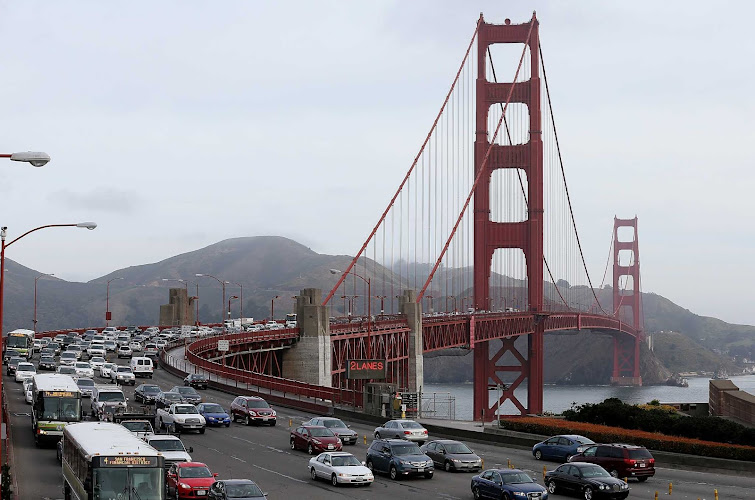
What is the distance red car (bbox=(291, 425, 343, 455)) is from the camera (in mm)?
42281

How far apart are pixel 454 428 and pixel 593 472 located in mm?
19058

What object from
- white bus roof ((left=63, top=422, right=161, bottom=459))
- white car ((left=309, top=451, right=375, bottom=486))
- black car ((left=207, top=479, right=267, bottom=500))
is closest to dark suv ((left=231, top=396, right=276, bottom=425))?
white car ((left=309, top=451, right=375, bottom=486))

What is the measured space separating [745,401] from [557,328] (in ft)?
252

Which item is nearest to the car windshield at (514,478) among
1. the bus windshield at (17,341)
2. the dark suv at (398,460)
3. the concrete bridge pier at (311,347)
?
the dark suv at (398,460)

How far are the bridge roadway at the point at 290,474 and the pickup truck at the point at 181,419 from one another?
47 cm

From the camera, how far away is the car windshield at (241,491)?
26984 millimetres

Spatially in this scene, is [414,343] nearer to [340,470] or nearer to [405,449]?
[405,449]

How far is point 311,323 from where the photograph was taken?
284 ft

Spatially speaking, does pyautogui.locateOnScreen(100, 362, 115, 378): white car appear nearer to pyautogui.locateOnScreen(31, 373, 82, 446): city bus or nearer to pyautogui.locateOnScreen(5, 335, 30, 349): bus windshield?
pyautogui.locateOnScreen(5, 335, 30, 349): bus windshield

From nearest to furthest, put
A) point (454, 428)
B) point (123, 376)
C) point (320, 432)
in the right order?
point (320, 432) → point (454, 428) → point (123, 376)

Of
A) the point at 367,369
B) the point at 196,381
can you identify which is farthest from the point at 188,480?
the point at 196,381

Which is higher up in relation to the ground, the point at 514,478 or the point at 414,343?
the point at 414,343

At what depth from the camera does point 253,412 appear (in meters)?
53.0

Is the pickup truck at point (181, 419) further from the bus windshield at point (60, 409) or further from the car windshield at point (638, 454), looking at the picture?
the car windshield at point (638, 454)
